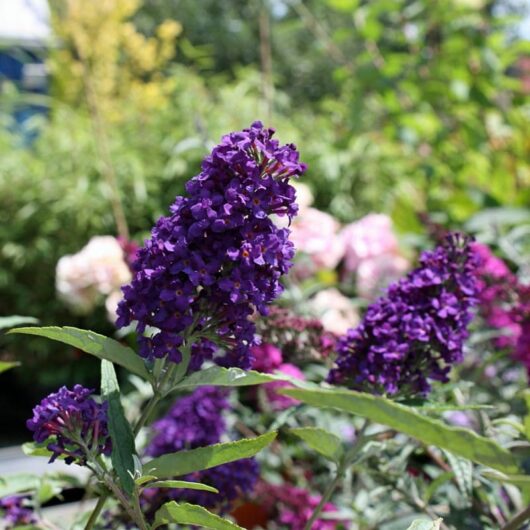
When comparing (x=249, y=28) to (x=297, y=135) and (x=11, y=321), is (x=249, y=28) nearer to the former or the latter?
(x=297, y=135)

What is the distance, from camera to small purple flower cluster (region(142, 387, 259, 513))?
3.92ft

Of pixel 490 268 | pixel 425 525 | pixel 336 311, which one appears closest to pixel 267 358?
pixel 490 268

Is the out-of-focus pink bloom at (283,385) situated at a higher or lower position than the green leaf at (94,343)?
lower

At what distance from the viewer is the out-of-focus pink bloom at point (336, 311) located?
6.59ft

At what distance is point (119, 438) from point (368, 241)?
176 cm

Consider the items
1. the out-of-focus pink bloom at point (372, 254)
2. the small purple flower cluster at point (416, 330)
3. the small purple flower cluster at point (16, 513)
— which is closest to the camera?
the small purple flower cluster at point (416, 330)

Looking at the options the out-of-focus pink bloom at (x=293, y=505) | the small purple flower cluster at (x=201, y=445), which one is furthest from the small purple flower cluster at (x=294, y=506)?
the small purple flower cluster at (x=201, y=445)

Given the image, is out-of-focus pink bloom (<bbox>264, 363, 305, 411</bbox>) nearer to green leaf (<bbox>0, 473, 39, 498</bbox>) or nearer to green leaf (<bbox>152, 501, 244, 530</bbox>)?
green leaf (<bbox>0, 473, 39, 498</bbox>)

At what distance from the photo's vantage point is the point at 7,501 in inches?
46.4

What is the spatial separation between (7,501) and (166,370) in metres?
0.51

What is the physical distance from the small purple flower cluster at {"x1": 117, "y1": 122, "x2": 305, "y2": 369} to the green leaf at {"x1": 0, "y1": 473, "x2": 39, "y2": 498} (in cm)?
38

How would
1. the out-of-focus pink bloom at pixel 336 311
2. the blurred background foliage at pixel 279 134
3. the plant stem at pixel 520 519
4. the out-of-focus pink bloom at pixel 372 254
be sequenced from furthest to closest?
the blurred background foliage at pixel 279 134 → the out-of-focus pink bloom at pixel 372 254 → the out-of-focus pink bloom at pixel 336 311 → the plant stem at pixel 520 519

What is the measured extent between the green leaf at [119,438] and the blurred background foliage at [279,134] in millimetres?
1092

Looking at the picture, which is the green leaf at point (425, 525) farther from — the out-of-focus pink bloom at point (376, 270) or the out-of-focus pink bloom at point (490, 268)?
the out-of-focus pink bloom at point (376, 270)
